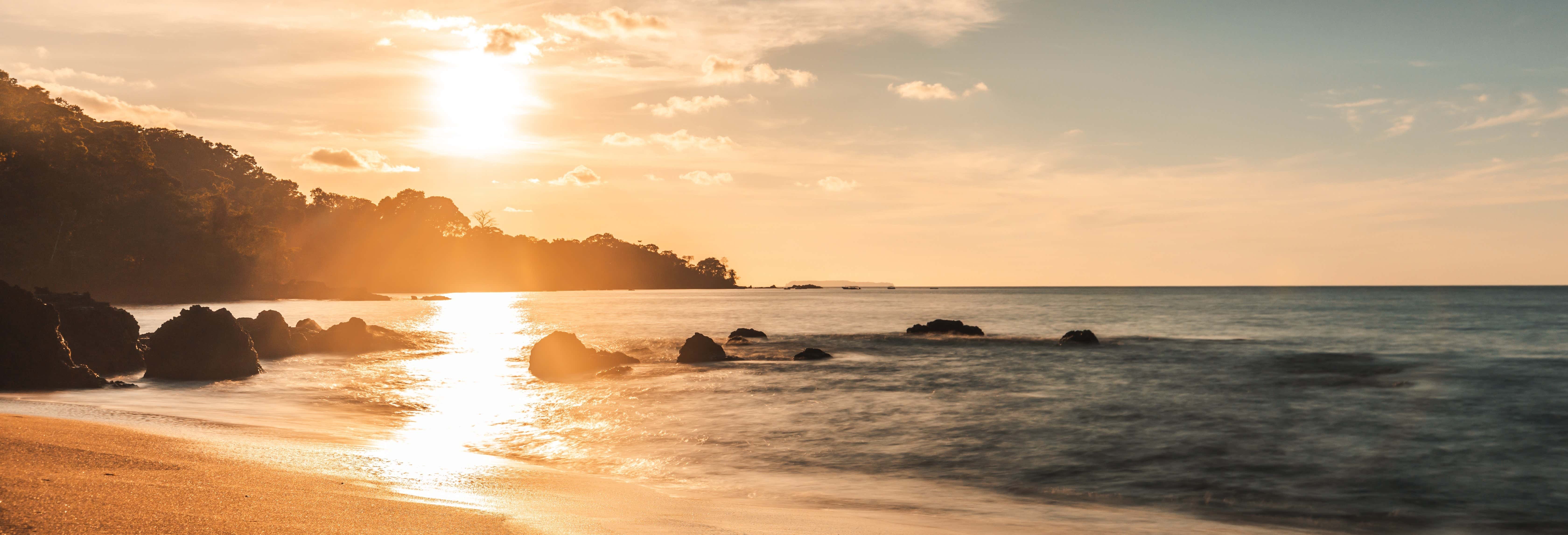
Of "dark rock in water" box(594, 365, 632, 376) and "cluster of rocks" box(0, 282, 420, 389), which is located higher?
"cluster of rocks" box(0, 282, 420, 389)

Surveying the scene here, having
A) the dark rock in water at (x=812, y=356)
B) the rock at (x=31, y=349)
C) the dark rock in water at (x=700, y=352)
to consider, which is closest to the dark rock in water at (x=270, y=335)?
the rock at (x=31, y=349)

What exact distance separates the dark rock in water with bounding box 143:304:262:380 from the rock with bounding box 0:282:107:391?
328 cm

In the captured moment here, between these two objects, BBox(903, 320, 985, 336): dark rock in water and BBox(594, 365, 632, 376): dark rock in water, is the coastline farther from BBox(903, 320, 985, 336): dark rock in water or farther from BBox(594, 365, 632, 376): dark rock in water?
BBox(903, 320, 985, 336): dark rock in water

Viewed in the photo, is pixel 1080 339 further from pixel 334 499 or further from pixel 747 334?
pixel 334 499

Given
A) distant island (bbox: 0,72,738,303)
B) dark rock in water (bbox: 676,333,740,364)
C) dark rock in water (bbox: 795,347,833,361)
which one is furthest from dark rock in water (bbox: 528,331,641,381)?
distant island (bbox: 0,72,738,303)

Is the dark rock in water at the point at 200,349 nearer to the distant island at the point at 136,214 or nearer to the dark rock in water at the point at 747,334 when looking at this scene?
the dark rock in water at the point at 747,334

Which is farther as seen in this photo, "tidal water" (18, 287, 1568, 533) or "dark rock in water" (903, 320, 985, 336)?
"dark rock in water" (903, 320, 985, 336)

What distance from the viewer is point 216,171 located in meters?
120

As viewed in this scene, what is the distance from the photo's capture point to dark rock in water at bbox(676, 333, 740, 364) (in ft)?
92.2

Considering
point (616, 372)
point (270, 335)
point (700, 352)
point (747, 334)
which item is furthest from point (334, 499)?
point (747, 334)

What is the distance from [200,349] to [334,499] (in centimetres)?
1802

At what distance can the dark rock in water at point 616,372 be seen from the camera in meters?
23.9

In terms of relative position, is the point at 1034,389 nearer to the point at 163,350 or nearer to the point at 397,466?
the point at 397,466

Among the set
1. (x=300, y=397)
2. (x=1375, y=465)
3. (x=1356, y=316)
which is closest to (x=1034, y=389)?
(x=1375, y=465)
